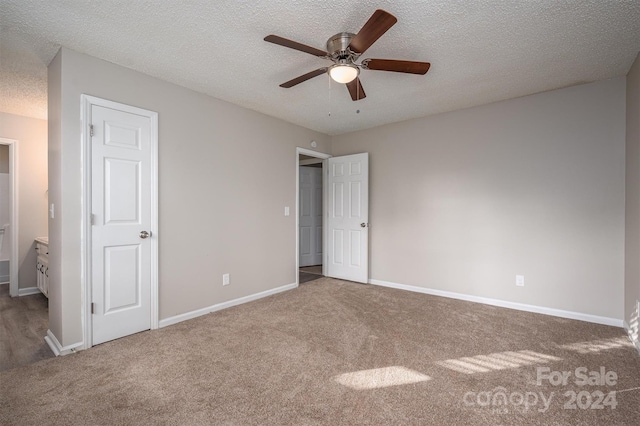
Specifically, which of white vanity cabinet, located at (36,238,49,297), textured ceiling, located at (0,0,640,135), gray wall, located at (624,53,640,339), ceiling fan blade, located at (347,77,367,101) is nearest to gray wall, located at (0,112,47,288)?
white vanity cabinet, located at (36,238,49,297)

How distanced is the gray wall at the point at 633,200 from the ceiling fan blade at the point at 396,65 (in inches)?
77.1

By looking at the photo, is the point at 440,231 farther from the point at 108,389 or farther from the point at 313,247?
the point at 108,389

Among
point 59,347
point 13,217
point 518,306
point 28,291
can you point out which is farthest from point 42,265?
point 518,306

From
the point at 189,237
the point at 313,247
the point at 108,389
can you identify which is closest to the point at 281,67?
the point at 189,237

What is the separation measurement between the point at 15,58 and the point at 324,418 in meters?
3.70

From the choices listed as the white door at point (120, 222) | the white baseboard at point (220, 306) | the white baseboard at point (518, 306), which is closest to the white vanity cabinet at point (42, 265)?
the white door at point (120, 222)

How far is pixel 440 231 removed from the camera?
4.04m

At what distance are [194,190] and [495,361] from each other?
3.20m

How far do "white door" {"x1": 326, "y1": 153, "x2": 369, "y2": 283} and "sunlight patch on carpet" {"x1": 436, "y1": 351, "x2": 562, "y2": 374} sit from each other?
2.38 metres

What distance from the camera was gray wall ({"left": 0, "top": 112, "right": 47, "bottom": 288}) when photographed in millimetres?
3994

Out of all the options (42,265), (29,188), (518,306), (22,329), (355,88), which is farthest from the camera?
(29,188)

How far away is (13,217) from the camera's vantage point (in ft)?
13.1

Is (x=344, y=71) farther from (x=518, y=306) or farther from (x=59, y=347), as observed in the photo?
(x=518, y=306)

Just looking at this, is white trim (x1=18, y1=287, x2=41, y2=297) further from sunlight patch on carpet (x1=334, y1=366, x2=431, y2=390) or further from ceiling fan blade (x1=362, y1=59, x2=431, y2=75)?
ceiling fan blade (x1=362, y1=59, x2=431, y2=75)
